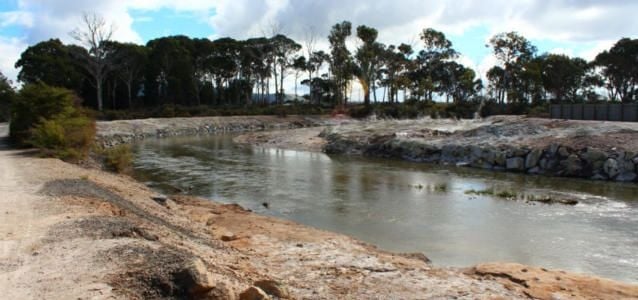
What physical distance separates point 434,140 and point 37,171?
2336 cm

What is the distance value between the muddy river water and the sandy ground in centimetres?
215

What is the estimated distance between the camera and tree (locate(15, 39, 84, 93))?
61000mm

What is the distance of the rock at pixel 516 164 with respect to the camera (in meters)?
27.0

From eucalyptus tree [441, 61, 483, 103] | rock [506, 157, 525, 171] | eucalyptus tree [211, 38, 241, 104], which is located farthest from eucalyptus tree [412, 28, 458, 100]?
rock [506, 157, 525, 171]

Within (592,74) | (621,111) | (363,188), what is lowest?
(363,188)

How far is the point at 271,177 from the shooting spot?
24.8 meters

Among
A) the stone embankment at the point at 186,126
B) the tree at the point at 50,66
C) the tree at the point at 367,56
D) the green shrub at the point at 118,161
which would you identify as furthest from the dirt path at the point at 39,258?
the tree at the point at 367,56

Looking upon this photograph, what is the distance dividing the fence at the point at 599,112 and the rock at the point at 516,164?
997 cm

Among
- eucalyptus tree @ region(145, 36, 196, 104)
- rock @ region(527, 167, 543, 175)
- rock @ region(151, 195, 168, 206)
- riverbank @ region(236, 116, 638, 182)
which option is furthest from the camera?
eucalyptus tree @ region(145, 36, 196, 104)

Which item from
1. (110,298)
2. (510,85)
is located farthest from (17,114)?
(510,85)

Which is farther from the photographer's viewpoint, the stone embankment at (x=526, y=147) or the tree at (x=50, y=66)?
the tree at (x=50, y=66)

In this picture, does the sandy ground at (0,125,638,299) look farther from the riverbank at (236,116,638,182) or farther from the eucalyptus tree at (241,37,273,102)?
the eucalyptus tree at (241,37,273,102)

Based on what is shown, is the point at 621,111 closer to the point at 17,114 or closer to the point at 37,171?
the point at 37,171

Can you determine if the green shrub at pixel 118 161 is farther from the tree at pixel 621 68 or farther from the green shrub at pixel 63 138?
the tree at pixel 621 68
